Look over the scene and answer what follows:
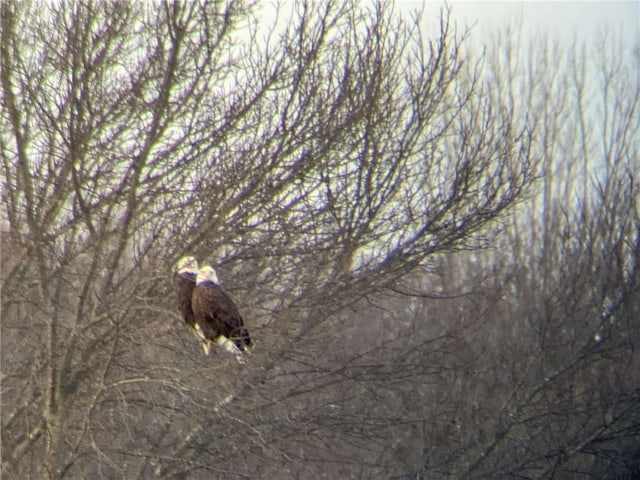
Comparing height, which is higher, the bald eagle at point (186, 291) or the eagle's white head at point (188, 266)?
the eagle's white head at point (188, 266)

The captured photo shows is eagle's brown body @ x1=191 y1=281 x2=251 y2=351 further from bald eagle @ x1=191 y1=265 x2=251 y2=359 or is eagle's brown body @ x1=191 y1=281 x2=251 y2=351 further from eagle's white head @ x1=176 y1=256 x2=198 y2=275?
eagle's white head @ x1=176 y1=256 x2=198 y2=275

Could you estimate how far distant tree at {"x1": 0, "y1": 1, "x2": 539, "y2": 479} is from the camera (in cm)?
718

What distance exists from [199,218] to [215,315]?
1.43 meters

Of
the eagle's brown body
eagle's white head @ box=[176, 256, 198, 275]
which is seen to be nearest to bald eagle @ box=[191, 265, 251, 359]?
the eagle's brown body

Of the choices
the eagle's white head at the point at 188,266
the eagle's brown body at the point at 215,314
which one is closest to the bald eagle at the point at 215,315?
the eagle's brown body at the point at 215,314

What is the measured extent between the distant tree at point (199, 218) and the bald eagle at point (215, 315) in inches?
25.0

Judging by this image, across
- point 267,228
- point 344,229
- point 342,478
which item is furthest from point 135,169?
point 342,478

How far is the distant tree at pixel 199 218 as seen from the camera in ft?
23.5

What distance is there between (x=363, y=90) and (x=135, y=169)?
6.46 feet

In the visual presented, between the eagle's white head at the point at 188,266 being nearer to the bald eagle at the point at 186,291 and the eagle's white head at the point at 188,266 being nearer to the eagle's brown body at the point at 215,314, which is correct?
the bald eagle at the point at 186,291

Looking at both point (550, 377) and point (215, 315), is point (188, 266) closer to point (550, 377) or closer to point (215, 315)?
point (215, 315)

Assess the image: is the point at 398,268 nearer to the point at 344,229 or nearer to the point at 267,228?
the point at 344,229

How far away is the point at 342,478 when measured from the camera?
9562mm

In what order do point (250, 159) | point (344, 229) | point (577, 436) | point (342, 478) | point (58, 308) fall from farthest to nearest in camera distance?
1. point (577, 436)
2. point (342, 478)
3. point (344, 229)
4. point (250, 159)
5. point (58, 308)
